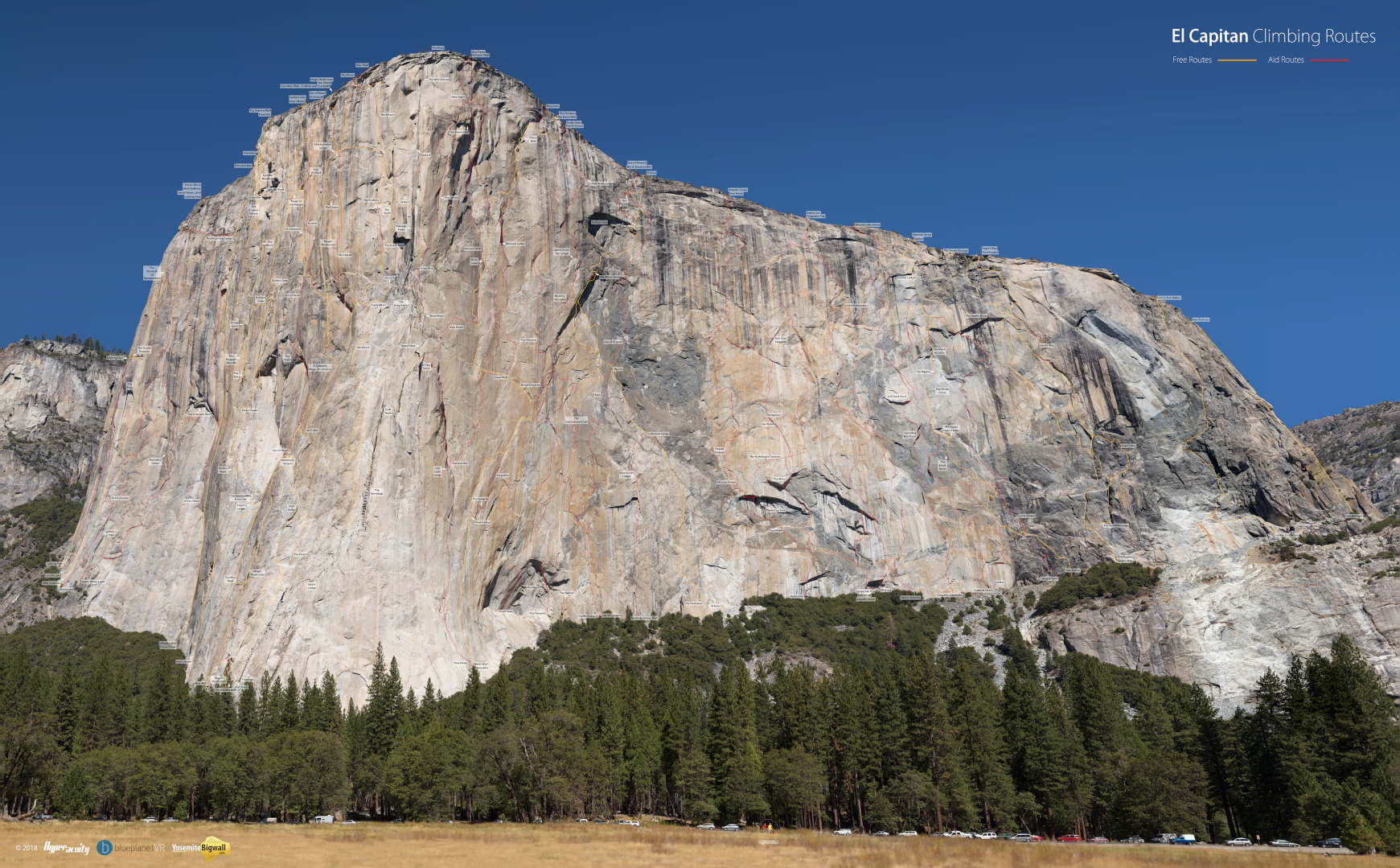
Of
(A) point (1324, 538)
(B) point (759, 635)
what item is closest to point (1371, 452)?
(A) point (1324, 538)

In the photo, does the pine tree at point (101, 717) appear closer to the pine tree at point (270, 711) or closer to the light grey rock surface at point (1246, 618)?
the pine tree at point (270, 711)

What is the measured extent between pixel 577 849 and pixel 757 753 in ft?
70.4

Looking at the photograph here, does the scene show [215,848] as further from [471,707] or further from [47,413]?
[47,413]

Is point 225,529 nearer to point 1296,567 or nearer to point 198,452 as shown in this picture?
point 198,452

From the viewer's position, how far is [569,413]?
378 ft

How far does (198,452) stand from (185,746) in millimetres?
60751

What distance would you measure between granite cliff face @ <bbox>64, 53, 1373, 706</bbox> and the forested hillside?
1448cm

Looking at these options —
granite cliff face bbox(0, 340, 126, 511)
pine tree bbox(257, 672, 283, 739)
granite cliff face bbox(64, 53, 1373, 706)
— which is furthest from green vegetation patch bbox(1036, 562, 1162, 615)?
granite cliff face bbox(0, 340, 126, 511)

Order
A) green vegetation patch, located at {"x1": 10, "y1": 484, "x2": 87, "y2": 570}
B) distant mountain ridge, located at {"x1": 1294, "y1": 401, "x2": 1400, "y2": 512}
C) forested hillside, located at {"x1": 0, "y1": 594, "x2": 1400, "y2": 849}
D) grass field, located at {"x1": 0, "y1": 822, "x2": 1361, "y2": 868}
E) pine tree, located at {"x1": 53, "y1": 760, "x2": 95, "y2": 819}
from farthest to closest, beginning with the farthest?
distant mountain ridge, located at {"x1": 1294, "y1": 401, "x2": 1400, "y2": 512}, green vegetation patch, located at {"x1": 10, "y1": 484, "x2": 87, "y2": 570}, pine tree, located at {"x1": 53, "y1": 760, "x2": 95, "y2": 819}, forested hillside, located at {"x1": 0, "y1": 594, "x2": 1400, "y2": 849}, grass field, located at {"x1": 0, "y1": 822, "x2": 1361, "y2": 868}

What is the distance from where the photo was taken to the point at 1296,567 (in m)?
99.0

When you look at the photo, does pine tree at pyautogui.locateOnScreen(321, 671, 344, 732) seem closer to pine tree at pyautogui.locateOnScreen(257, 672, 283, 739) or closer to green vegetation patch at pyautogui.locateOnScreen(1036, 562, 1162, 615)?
pine tree at pyautogui.locateOnScreen(257, 672, 283, 739)

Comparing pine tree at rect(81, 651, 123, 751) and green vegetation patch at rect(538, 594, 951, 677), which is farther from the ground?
green vegetation patch at rect(538, 594, 951, 677)

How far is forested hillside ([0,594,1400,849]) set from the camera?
56.8 meters

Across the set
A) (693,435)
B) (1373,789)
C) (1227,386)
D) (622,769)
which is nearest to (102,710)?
(622,769)
